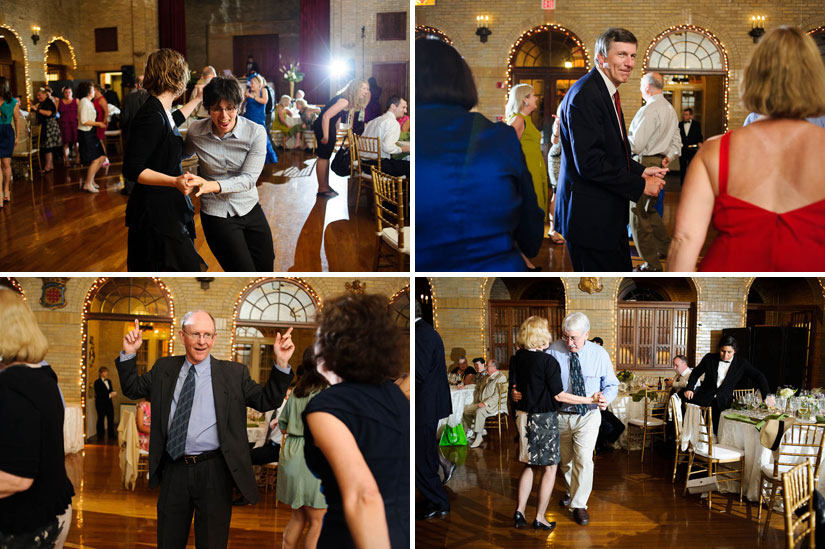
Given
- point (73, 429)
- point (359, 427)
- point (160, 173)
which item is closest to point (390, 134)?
point (160, 173)

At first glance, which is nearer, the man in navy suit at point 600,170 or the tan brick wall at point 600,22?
the man in navy suit at point 600,170

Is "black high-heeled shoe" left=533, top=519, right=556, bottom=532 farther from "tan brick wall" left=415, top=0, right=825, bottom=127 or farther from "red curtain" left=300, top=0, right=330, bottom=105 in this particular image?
"red curtain" left=300, top=0, right=330, bottom=105

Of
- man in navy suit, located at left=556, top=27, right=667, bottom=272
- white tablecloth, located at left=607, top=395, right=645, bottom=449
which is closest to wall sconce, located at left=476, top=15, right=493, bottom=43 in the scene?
man in navy suit, located at left=556, top=27, right=667, bottom=272

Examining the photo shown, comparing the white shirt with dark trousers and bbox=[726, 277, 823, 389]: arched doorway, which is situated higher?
the white shirt with dark trousers

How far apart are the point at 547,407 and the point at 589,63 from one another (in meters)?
1.62

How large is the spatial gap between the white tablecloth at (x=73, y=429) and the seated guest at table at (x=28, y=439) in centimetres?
103

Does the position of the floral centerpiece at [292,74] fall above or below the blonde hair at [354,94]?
above

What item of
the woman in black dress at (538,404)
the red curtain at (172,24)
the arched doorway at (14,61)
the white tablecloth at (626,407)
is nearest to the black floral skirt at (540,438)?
the woman in black dress at (538,404)

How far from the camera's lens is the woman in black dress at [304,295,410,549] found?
217 cm

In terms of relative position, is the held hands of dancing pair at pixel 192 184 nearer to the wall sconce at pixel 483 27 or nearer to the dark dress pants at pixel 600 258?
the wall sconce at pixel 483 27

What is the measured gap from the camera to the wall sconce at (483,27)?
3.05m

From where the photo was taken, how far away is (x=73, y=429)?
3775 mm

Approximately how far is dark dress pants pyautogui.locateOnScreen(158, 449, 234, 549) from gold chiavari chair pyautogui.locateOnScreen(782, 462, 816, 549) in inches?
86.7

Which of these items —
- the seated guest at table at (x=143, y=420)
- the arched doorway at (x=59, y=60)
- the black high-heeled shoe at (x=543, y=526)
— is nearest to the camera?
the arched doorway at (x=59, y=60)
